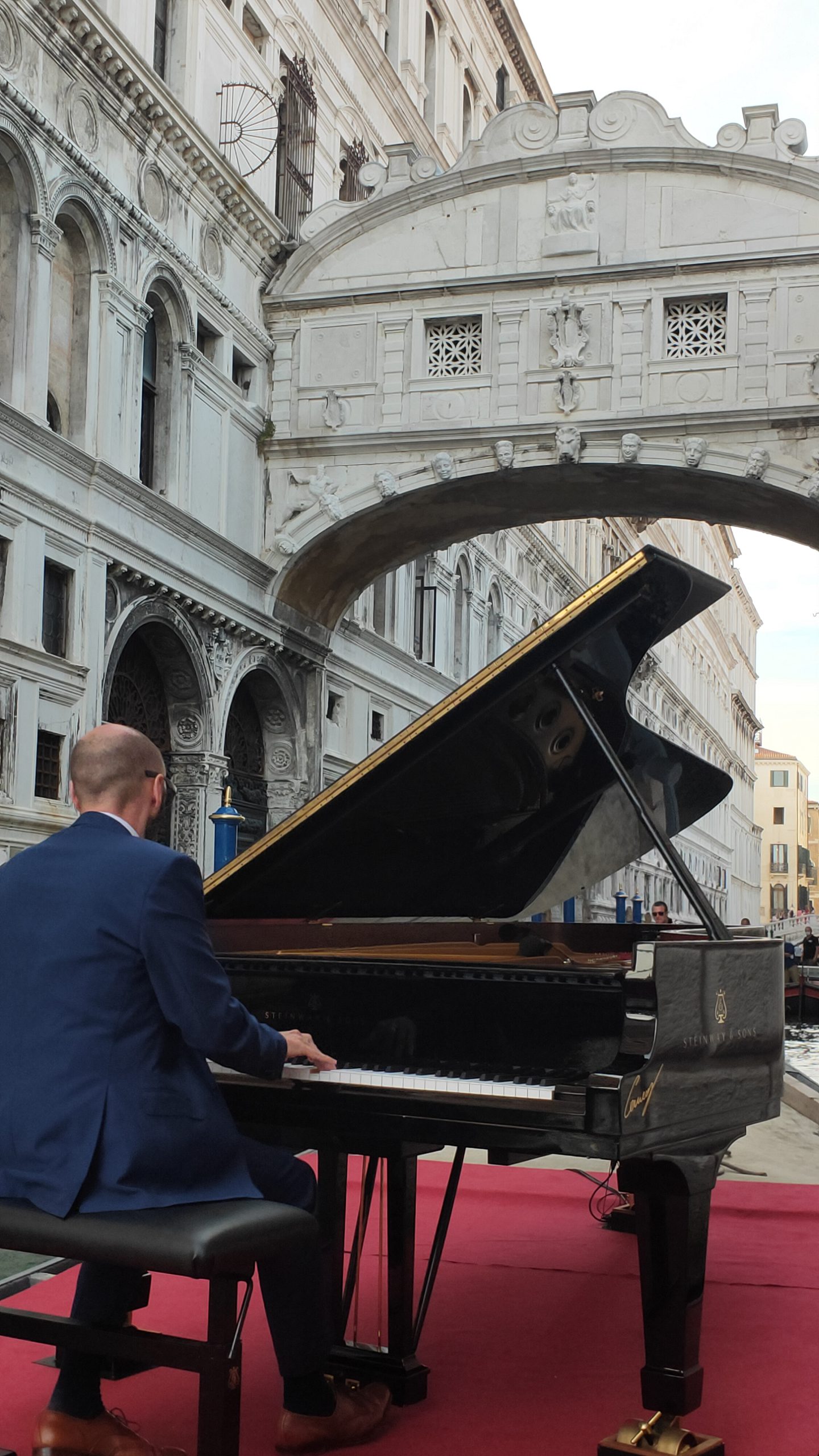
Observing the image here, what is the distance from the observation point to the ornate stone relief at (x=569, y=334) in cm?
1550

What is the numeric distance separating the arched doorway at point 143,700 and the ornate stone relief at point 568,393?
4.95m

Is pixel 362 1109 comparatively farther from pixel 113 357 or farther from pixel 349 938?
pixel 113 357

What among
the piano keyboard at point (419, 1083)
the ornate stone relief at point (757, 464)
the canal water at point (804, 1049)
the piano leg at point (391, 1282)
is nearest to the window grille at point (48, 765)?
the canal water at point (804, 1049)

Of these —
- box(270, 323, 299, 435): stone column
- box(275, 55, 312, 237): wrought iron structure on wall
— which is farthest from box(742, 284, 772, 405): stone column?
box(275, 55, 312, 237): wrought iron structure on wall

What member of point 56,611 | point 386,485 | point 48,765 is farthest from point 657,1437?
point 386,485

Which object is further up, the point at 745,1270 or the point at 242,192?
the point at 242,192

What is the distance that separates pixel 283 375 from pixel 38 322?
16.7 feet

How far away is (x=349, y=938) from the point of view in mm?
4406

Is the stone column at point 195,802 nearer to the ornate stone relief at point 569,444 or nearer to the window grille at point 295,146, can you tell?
the ornate stone relief at point 569,444

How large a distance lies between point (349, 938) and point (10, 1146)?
5.27 ft

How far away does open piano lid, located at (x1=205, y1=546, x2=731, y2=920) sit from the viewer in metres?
3.92

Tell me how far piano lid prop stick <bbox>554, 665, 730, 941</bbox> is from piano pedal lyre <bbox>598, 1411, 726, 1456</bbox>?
3.60 feet

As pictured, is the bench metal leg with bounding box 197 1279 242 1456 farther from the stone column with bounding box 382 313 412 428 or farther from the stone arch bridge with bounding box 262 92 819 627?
the stone column with bounding box 382 313 412 428

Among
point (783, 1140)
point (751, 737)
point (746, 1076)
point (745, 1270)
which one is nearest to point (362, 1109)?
→ point (746, 1076)
